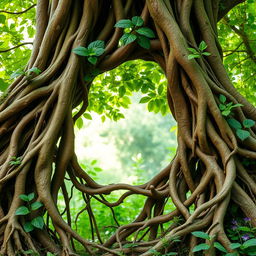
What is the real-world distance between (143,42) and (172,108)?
45 cm

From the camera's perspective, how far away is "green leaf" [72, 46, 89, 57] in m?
2.42

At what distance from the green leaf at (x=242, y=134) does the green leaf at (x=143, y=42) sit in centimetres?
69

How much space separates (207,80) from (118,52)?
0.55m

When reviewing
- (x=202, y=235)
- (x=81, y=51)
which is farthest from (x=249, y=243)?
(x=81, y=51)

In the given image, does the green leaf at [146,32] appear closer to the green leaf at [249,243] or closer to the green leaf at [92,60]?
the green leaf at [92,60]

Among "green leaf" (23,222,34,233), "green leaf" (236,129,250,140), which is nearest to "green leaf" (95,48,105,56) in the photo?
"green leaf" (236,129,250,140)

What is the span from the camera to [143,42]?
2.47 meters

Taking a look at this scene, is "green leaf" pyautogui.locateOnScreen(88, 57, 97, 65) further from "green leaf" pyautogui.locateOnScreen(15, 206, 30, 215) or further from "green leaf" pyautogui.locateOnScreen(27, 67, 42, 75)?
"green leaf" pyautogui.locateOnScreen(15, 206, 30, 215)

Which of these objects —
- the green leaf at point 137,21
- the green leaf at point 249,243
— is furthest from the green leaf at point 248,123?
the green leaf at point 137,21

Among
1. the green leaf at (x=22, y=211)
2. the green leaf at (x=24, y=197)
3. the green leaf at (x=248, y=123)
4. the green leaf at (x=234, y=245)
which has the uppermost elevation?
the green leaf at (x=248, y=123)

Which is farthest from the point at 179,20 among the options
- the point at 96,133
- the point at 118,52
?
the point at 96,133

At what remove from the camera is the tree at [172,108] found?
2.21 meters

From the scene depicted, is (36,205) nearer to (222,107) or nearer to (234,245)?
(234,245)

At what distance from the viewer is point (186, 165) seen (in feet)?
7.97
